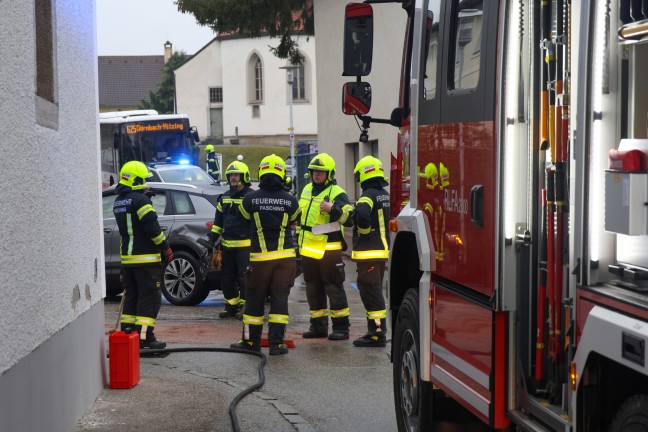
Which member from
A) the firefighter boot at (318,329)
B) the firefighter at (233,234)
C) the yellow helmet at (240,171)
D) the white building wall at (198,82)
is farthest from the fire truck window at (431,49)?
the white building wall at (198,82)

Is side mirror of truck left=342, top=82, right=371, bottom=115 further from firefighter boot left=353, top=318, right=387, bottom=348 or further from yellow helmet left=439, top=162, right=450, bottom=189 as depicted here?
firefighter boot left=353, top=318, right=387, bottom=348

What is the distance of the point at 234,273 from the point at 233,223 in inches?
26.2

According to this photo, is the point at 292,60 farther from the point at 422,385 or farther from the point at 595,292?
the point at 595,292

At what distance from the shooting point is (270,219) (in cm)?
1134

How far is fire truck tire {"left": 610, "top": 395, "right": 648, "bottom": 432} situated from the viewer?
3.87m

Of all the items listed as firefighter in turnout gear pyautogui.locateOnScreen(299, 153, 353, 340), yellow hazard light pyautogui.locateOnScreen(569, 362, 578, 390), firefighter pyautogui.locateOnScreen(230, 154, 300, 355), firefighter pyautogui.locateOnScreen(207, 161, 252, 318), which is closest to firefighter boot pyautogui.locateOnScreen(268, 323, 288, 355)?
firefighter pyautogui.locateOnScreen(230, 154, 300, 355)

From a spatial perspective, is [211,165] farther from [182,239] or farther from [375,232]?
[375,232]

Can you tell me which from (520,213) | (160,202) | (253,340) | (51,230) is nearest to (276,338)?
(253,340)

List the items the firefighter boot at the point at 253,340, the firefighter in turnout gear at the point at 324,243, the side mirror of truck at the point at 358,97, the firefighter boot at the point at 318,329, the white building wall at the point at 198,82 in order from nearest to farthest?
the side mirror of truck at the point at 358,97
the firefighter boot at the point at 253,340
the firefighter in turnout gear at the point at 324,243
the firefighter boot at the point at 318,329
the white building wall at the point at 198,82

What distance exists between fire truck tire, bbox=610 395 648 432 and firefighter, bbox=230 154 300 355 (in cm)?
742

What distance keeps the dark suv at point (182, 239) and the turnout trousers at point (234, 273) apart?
1128 millimetres

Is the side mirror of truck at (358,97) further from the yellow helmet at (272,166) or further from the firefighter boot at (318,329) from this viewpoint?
the firefighter boot at (318,329)

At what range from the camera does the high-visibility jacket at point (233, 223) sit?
13.9 metres

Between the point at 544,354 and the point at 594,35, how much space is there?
1.50 metres
